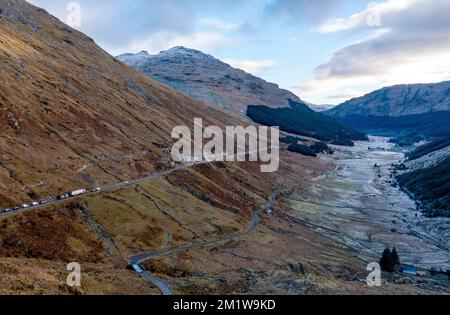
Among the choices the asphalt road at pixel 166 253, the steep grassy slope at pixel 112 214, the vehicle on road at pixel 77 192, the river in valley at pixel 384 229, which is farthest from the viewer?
the river in valley at pixel 384 229

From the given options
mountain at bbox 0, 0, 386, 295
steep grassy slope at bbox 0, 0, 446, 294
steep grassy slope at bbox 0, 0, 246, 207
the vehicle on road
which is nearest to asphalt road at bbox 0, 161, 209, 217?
the vehicle on road

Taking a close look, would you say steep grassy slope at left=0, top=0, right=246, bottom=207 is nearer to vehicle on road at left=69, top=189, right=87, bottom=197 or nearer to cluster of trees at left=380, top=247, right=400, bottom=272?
vehicle on road at left=69, top=189, right=87, bottom=197

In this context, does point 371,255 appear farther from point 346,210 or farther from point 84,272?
point 84,272

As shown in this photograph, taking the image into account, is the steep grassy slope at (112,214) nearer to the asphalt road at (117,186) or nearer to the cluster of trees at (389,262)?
the asphalt road at (117,186)

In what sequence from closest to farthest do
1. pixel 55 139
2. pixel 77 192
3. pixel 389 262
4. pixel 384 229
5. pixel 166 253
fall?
pixel 166 253, pixel 77 192, pixel 389 262, pixel 55 139, pixel 384 229

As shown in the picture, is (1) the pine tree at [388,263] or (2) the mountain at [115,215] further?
(1) the pine tree at [388,263]

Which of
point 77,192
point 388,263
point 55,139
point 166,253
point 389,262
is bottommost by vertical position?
point 388,263

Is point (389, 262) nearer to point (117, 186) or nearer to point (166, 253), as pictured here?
point (166, 253)

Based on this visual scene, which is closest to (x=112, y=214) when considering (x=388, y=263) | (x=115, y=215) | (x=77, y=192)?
(x=115, y=215)

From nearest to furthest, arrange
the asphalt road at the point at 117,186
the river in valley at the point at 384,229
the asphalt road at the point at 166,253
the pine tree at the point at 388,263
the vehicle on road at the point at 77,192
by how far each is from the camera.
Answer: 1. the asphalt road at the point at 166,253
2. the asphalt road at the point at 117,186
3. the vehicle on road at the point at 77,192
4. the pine tree at the point at 388,263
5. the river in valley at the point at 384,229

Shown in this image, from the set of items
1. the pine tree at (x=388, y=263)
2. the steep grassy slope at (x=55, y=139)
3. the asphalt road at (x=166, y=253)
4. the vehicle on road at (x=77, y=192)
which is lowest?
the pine tree at (x=388, y=263)

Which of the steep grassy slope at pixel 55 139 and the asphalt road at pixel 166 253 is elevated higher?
the steep grassy slope at pixel 55 139

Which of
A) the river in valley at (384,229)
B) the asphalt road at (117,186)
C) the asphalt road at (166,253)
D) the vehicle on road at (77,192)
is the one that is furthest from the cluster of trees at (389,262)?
the vehicle on road at (77,192)
